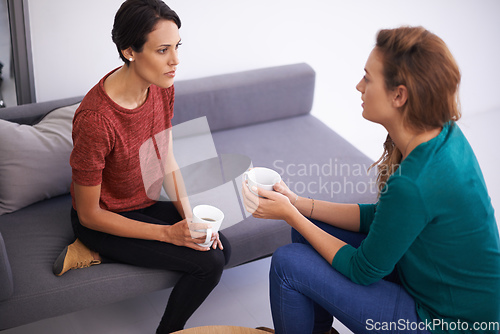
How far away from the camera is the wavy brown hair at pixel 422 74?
1.33m

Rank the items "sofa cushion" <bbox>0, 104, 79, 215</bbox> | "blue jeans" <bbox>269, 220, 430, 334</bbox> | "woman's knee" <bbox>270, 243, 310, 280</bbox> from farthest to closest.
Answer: "sofa cushion" <bbox>0, 104, 79, 215</bbox>
"woman's knee" <bbox>270, 243, 310, 280</bbox>
"blue jeans" <bbox>269, 220, 430, 334</bbox>

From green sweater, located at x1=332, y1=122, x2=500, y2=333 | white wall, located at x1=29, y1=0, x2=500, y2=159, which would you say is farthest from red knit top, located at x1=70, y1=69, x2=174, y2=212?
green sweater, located at x1=332, y1=122, x2=500, y2=333

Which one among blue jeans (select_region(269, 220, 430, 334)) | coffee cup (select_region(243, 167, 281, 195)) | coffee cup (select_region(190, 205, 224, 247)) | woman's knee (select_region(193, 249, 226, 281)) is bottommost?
woman's knee (select_region(193, 249, 226, 281))

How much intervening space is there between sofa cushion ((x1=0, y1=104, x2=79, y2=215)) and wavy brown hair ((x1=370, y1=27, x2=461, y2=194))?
1214 mm

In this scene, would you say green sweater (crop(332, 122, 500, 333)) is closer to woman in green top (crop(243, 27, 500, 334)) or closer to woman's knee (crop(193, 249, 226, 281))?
woman in green top (crop(243, 27, 500, 334))

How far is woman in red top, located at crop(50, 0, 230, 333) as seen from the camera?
63.5 inches

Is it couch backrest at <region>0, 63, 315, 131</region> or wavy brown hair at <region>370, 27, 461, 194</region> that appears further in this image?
couch backrest at <region>0, 63, 315, 131</region>

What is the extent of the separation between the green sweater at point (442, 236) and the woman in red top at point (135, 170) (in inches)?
22.9

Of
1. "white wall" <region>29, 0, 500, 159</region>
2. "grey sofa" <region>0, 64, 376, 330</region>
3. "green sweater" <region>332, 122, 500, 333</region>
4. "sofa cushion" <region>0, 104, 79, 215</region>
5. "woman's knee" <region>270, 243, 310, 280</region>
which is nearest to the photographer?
"green sweater" <region>332, 122, 500, 333</region>

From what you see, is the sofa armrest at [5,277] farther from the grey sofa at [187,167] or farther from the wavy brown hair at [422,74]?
the wavy brown hair at [422,74]

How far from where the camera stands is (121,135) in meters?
1.68

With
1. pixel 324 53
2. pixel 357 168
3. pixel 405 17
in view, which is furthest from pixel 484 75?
pixel 357 168

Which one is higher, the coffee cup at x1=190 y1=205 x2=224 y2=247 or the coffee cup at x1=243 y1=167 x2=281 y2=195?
the coffee cup at x1=243 y1=167 x2=281 y2=195

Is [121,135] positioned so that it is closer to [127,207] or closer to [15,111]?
[127,207]
